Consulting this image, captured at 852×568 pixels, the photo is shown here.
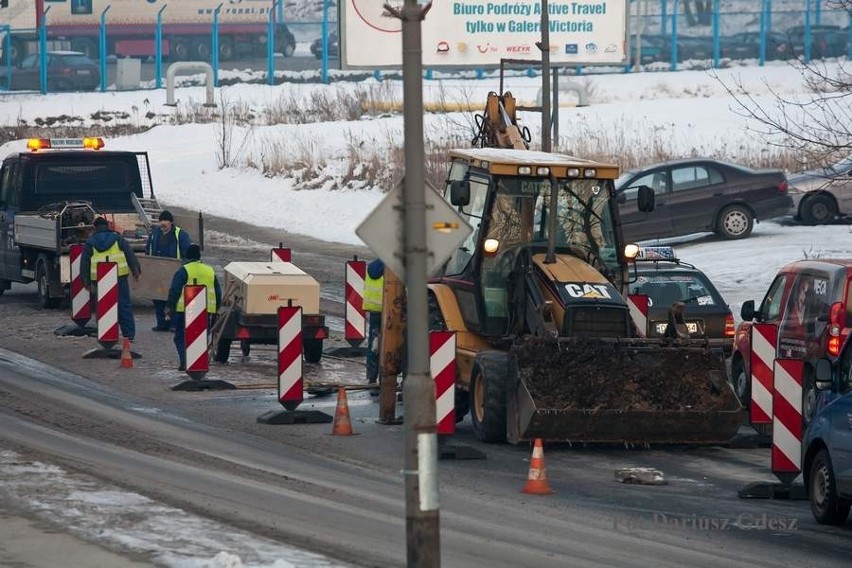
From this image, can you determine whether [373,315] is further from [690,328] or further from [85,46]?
[85,46]

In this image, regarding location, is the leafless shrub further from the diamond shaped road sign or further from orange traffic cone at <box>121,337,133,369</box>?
the diamond shaped road sign

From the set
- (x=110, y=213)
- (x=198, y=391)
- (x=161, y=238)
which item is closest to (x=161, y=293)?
(x=161, y=238)

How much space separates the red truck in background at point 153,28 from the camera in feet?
237

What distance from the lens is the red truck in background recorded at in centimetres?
7231

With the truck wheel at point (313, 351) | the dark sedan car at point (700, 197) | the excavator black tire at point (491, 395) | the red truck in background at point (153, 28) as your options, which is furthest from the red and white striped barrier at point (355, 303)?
the red truck in background at point (153, 28)

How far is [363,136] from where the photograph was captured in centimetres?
4491

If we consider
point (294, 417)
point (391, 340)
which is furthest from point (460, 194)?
point (294, 417)

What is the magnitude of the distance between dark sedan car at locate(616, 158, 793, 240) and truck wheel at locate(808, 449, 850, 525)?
19.4 meters

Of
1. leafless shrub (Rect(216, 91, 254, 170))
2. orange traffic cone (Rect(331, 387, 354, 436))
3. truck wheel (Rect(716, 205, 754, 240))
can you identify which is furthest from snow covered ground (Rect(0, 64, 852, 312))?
orange traffic cone (Rect(331, 387, 354, 436))

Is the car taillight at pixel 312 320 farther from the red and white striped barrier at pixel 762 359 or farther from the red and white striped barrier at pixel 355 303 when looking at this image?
the red and white striped barrier at pixel 762 359

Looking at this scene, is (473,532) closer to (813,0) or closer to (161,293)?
(161,293)

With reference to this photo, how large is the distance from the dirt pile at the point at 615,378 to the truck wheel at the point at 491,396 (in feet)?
1.27

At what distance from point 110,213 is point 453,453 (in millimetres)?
12974

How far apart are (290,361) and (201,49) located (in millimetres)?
61294
